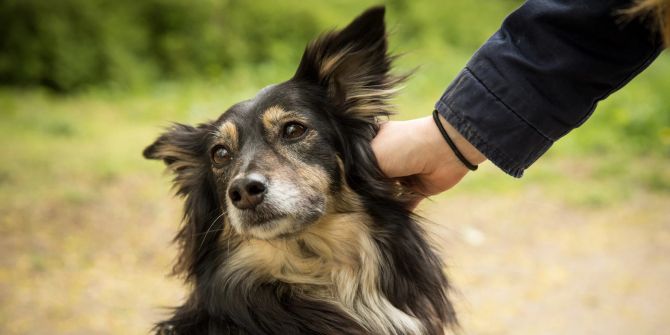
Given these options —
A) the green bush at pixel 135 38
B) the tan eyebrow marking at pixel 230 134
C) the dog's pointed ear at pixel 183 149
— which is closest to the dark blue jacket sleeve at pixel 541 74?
the tan eyebrow marking at pixel 230 134

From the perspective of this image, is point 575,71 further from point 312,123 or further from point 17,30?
point 17,30

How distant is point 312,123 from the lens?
296 centimetres

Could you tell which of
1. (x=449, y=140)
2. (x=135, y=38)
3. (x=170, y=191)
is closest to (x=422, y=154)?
(x=449, y=140)

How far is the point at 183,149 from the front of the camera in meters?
3.29

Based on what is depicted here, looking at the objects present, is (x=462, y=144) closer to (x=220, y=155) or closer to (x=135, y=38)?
(x=220, y=155)

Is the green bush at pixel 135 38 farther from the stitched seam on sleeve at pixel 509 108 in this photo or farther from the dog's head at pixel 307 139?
the stitched seam on sleeve at pixel 509 108

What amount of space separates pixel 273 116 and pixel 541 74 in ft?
4.07

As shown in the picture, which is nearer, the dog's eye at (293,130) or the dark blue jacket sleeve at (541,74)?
the dark blue jacket sleeve at (541,74)

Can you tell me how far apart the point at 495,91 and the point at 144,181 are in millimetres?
6920

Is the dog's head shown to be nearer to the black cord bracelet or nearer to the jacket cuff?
the black cord bracelet

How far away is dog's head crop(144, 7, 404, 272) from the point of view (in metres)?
2.78

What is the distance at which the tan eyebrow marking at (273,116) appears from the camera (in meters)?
2.94

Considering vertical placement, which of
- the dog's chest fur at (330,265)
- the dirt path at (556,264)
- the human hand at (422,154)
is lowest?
the dirt path at (556,264)

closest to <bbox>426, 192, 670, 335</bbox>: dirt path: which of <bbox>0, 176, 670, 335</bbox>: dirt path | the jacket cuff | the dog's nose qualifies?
<bbox>0, 176, 670, 335</bbox>: dirt path
